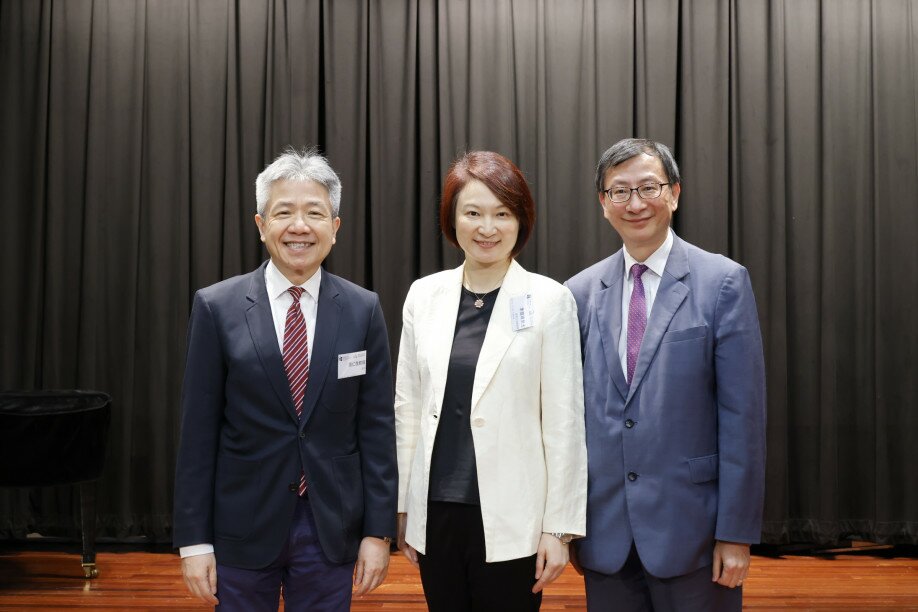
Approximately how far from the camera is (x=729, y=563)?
1950 millimetres

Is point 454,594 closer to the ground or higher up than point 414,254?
closer to the ground

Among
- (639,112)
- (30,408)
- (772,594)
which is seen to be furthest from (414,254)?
(772,594)

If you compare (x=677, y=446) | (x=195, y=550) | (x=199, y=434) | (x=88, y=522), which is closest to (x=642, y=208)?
(x=677, y=446)

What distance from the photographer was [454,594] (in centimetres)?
198

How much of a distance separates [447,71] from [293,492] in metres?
3.46

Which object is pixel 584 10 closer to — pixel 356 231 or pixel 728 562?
pixel 356 231

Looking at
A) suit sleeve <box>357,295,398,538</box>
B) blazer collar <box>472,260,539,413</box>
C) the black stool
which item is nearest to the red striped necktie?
suit sleeve <box>357,295,398,538</box>

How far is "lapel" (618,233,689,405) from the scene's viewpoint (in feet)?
6.54

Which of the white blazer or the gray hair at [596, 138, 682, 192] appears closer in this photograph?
the white blazer

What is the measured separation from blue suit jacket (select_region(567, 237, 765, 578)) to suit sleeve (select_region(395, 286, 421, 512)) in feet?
1.46

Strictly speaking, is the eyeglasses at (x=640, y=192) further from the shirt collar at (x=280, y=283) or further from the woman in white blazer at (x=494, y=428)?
the shirt collar at (x=280, y=283)

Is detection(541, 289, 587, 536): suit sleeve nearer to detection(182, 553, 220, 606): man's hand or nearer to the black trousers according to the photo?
the black trousers

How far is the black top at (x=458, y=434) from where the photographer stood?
6.38ft

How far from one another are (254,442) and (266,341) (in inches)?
9.1
